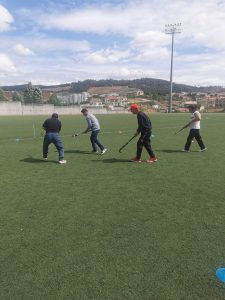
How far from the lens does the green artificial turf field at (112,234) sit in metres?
3.67

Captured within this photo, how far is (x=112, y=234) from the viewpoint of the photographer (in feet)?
16.3

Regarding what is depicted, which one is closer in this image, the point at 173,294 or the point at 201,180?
the point at 173,294

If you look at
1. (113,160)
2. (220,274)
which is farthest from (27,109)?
(220,274)

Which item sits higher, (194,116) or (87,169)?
(194,116)

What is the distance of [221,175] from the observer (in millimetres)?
8672

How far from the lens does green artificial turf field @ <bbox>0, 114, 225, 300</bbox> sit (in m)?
3.67

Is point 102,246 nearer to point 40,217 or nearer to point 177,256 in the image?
point 177,256

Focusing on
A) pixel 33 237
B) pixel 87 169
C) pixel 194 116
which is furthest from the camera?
pixel 194 116

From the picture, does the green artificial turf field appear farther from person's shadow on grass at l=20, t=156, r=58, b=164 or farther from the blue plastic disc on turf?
person's shadow on grass at l=20, t=156, r=58, b=164

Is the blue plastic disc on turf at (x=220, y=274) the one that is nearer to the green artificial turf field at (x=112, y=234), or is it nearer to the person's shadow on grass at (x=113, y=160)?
the green artificial turf field at (x=112, y=234)

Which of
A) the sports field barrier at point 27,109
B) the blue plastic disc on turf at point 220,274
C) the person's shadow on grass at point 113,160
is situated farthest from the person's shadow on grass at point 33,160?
the sports field barrier at point 27,109

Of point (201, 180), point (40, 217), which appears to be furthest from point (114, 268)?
point (201, 180)

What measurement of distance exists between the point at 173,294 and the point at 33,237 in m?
2.18

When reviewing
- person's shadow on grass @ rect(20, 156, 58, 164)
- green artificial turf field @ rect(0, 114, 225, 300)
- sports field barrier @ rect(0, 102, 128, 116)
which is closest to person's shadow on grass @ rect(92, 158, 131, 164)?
person's shadow on grass @ rect(20, 156, 58, 164)
